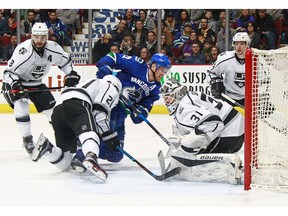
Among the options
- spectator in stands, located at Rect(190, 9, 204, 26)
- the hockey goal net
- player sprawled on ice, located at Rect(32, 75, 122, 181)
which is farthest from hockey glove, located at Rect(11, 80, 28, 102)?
spectator in stands, located at Rect(190, 9, 204, 26)

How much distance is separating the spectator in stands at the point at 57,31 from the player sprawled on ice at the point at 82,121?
16.0ft

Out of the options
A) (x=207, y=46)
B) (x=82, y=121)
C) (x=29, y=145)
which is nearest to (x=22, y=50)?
(x=29, y=145)

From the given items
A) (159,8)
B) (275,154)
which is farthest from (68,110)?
(159,8)

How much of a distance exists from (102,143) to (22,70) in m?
1.09

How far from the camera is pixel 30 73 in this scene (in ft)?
20.9

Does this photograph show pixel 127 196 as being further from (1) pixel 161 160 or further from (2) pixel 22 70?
(2) pixel 22 70

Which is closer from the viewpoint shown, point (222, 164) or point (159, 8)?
point (222, 164)

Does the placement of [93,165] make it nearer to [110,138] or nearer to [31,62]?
[110,138]

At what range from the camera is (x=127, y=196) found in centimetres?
455

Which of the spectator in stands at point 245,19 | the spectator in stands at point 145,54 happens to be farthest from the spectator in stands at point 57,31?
the spectator in stands at point 245,19

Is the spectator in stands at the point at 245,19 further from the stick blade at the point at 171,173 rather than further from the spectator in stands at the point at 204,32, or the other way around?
the stick blade at the point at 171,173

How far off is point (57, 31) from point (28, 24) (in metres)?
0.39

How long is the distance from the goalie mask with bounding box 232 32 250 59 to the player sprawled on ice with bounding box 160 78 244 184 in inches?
60.5

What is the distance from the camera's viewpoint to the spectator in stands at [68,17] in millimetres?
10164
